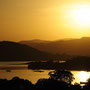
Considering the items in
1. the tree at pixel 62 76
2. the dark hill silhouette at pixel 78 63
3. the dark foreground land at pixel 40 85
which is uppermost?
the dark hill silhouette at pixel 78 63

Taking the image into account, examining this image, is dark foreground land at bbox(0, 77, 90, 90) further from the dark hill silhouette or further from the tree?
the dark hill silhouette

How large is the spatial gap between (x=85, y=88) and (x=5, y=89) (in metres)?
9.68

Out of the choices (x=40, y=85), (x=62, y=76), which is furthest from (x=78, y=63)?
(x=40, y=85)

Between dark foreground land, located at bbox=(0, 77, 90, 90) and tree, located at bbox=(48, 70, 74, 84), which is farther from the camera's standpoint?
tree, located at bbox=(48, 70, 74, 84)

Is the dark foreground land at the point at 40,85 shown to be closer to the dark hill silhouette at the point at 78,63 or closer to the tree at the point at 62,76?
the tree at the point at 62,76

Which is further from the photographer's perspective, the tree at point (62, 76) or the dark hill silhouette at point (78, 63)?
the dark hill silhouette at point (78, 63)

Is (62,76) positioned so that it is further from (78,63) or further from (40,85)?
(78,63)

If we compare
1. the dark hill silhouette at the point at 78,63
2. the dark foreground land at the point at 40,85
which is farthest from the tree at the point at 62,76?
the dark hill silhouette at the point at 78,63

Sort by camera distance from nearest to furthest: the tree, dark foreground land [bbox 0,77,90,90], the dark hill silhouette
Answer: dark foreground land [bbox 0,77,90,90] → the tree → the dark hill silhouette

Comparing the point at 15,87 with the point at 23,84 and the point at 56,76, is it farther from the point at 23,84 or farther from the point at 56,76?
the point at 56,76

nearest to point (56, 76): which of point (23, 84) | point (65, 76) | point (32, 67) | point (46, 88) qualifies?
point (65, 76)

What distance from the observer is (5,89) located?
3238 centimetres

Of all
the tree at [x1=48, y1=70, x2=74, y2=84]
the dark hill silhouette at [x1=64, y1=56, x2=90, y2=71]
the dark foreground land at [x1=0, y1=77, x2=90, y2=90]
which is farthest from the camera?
the dark hill silhouette at [x1=64, y1=56, x2=90, y2=71]

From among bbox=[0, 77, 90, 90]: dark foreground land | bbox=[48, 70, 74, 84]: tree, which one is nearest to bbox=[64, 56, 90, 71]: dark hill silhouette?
bbox=[48, 70, 74, 84]: tree
